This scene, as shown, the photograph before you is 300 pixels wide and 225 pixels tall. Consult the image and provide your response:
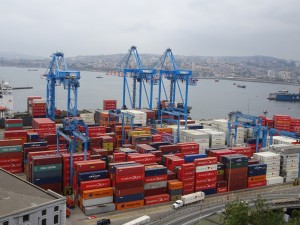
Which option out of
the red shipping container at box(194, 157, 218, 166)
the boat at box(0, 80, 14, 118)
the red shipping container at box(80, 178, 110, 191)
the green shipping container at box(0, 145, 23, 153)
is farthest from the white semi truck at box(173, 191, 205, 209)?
the boat at box(0, 80, 14, 118)

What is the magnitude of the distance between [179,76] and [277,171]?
2001cm

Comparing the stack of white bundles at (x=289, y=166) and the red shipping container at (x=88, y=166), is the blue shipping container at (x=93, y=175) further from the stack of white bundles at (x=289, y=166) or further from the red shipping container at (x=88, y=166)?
the stack of white bundles at (x=289, y=166)

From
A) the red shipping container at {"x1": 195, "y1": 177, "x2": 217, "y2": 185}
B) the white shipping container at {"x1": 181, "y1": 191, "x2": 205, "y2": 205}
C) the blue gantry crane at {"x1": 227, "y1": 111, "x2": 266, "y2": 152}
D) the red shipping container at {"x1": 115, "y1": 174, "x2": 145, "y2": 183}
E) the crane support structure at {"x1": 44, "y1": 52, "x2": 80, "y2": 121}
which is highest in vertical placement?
the crane support structure at {"x1": 44, "y1": 52, "x2": 80, "y2": 121}

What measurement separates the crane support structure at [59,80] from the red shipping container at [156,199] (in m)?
14.4

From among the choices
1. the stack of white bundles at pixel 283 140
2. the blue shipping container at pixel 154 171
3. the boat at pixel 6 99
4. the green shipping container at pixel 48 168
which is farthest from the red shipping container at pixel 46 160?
the boat at pixel 6 99

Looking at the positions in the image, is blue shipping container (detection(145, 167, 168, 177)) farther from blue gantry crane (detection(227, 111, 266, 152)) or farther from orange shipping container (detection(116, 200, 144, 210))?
blue gantry crane (detection(227, 111, 266, 152))

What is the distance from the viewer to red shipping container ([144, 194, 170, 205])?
19.1 metres

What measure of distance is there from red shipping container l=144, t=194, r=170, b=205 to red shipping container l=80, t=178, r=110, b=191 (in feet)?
7.29

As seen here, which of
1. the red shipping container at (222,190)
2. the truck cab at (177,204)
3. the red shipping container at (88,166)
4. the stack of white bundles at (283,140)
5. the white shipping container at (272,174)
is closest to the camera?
the red shipping container at (88,166)

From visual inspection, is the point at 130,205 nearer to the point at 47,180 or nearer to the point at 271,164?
the point at 47,180

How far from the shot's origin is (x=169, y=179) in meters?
20.4

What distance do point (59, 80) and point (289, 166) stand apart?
20.9m

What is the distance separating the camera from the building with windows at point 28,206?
39.2 ft

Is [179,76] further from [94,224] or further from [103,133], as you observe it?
[94,224]
